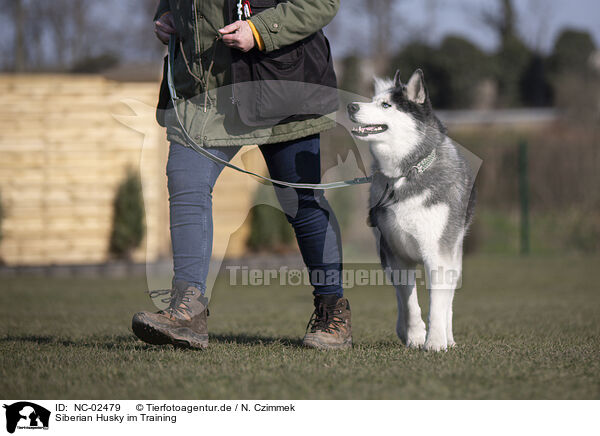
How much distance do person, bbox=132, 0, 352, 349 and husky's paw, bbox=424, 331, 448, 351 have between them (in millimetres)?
442

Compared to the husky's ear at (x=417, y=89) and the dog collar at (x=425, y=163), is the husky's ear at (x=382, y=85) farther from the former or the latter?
the dog collar at (x=425, y=163)

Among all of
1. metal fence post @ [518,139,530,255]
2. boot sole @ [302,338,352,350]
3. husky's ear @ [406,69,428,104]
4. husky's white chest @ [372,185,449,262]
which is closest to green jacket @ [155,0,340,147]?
husky's ear @ [406,69,428,104]

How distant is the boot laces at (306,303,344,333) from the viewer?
365cm

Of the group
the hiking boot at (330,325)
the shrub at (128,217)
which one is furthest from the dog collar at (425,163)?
the shrub at (128,217)

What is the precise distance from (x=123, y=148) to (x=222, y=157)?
815 centimetres

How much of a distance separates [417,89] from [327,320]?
53.6 inches

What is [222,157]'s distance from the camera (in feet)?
11.9

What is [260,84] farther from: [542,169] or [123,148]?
[542,169]

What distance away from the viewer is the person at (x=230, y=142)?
3.38 metres

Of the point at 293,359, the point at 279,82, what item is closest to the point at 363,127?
the point at 279,82

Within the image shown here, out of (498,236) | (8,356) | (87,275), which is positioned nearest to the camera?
(8,356)

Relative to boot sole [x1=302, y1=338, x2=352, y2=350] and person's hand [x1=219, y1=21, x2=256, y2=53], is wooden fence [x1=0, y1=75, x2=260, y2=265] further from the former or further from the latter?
person's hand [x1=219, y1=21, x2=256, y2=53]

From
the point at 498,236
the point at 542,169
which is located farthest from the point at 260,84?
the point at 542,169
